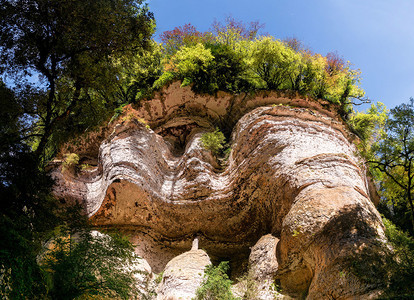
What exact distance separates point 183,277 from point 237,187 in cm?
396

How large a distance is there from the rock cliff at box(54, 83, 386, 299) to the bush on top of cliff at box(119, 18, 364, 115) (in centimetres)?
67

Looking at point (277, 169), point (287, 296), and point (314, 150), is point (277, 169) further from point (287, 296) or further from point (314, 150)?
point (287, 296)

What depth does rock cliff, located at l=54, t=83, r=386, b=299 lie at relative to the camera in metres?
9.48

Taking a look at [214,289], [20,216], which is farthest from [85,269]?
[214,289]

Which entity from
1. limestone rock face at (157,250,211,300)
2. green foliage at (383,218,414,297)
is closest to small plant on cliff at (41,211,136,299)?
limestone rock face at (157,250,211,300)

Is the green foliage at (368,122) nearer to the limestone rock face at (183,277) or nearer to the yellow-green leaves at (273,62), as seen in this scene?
the yellow-green leaves at (273,62)

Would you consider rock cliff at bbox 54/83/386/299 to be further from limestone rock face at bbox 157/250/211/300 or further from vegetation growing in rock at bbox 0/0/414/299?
vegetation growing in rock at bbox 0/0/414/299

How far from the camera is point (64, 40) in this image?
29.9ft

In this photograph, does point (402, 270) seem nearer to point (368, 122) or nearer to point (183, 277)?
point (183, 277)

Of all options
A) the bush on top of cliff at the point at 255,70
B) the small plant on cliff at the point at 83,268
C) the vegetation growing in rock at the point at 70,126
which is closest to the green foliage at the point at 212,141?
the vegetation growing in rock at the point at 70,126

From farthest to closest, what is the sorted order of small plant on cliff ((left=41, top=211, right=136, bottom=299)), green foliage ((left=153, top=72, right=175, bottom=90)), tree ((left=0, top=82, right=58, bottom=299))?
green foliage ((left=153, top=72, right=175, bottom=90)) < small plant on cliff ((left=41, top=211, right=136, bottom=299)) < tree ((left=0, top=82, right=58, bottom=299))

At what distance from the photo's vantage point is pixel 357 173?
36.5 ft

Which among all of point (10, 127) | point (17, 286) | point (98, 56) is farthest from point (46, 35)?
point (17, 286)

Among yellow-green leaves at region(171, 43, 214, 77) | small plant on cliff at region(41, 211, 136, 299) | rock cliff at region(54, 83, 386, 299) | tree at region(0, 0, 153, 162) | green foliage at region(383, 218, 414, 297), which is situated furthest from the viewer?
yellow-green leaves at region(171, 43, 214, 77)
